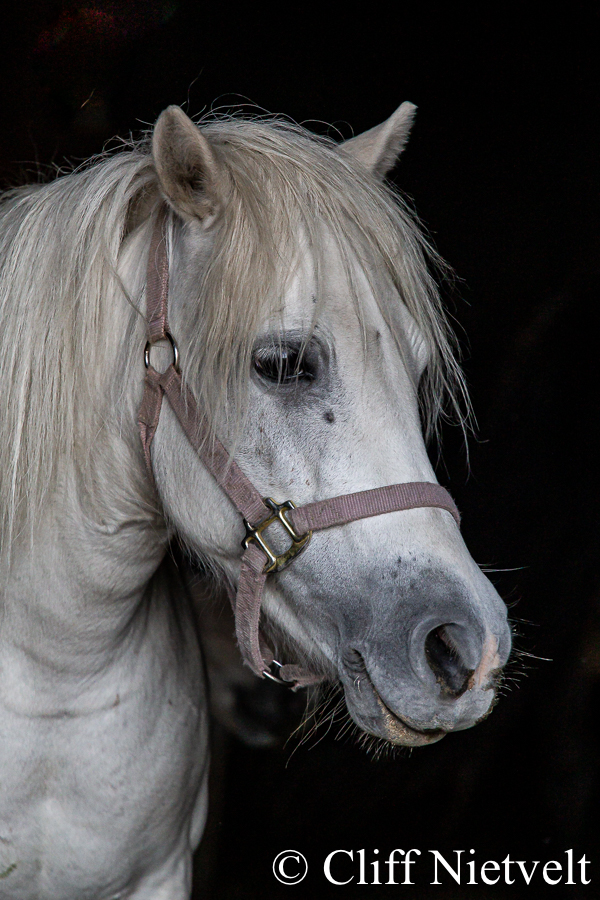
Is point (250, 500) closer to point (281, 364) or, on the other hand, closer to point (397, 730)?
point (281, 364)

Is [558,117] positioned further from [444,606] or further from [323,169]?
[444,606]

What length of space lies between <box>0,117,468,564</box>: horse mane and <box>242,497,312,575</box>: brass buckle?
0.65ft

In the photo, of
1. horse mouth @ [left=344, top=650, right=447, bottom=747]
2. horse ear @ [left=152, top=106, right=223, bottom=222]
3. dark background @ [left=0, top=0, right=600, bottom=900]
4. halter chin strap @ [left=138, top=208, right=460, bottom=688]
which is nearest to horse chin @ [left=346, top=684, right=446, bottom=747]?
horse mouth @ [left=344, top=650, right=447, bottom=747]

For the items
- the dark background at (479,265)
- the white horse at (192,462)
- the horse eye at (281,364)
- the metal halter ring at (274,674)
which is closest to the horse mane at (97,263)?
the white horse at (192,462)

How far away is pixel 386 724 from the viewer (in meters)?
1.04

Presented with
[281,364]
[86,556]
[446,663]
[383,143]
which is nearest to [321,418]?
[281,364]

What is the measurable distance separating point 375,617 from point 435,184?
2.15m

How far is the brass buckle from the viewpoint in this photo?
3.43ft

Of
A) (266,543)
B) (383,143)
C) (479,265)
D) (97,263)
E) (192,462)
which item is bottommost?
(479,265)

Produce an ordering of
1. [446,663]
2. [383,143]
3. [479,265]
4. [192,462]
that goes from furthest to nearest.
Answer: [479,265], [383,143], [192,462], [446,663]

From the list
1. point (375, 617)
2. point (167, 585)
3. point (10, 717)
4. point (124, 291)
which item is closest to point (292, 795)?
point (167, 585)

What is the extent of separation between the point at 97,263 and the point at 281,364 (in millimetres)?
375

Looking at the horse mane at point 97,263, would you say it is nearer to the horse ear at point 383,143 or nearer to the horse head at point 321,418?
the horse head at point 321,418

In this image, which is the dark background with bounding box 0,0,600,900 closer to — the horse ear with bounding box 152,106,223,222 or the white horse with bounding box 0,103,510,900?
the white horse with bounding box 0,103,510,900
